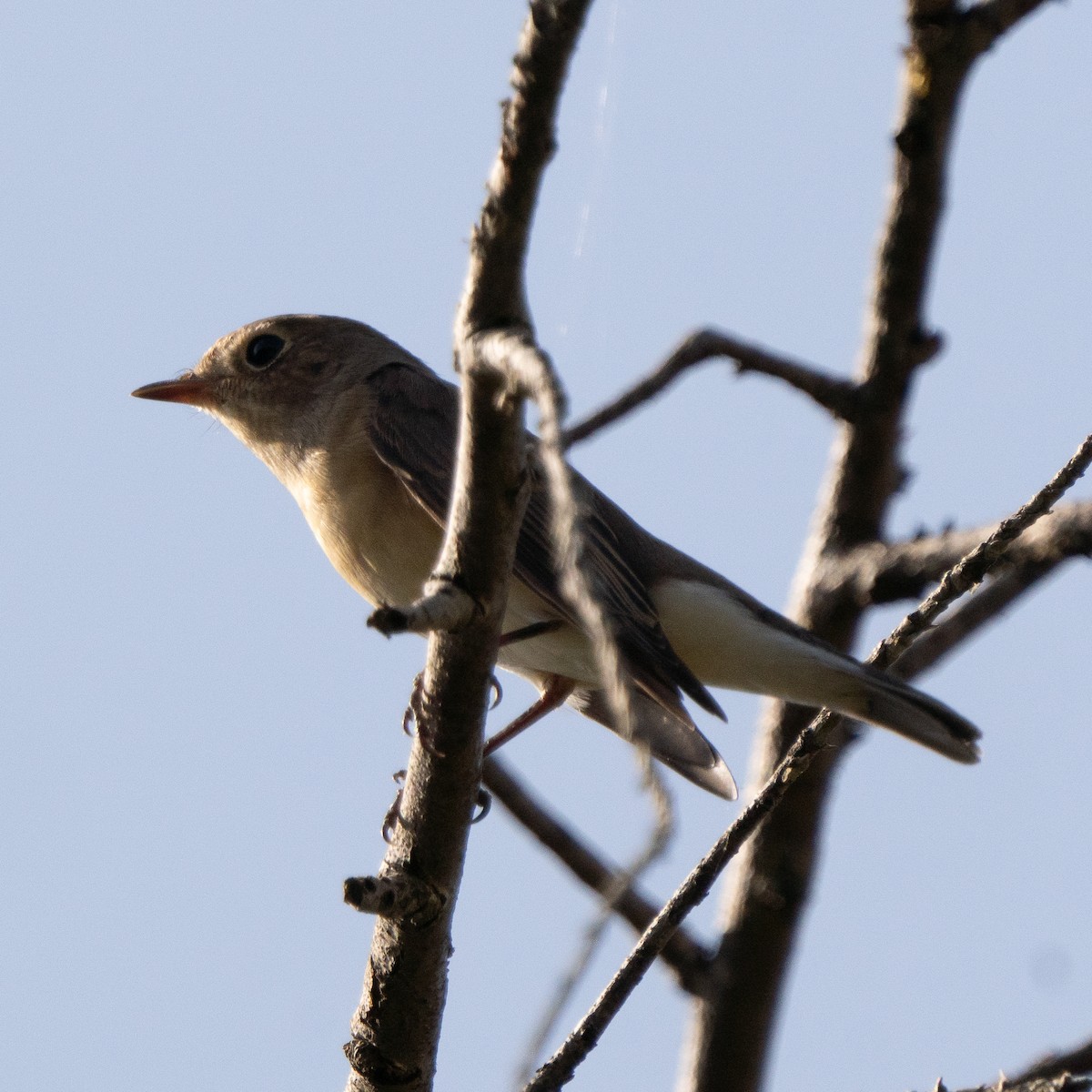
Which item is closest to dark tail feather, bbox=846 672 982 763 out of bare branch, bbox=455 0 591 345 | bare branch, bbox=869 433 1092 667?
bare branch, bbox=869 433 1092 667

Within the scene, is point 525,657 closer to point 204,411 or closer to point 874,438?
point 874,438

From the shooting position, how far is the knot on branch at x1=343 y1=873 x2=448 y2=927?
2863 millimetres

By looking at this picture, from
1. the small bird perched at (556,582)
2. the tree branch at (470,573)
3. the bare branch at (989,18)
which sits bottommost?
the tree branch at (470,573)

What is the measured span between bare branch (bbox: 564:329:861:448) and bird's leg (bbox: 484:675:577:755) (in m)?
1.10

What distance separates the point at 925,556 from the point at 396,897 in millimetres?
2633

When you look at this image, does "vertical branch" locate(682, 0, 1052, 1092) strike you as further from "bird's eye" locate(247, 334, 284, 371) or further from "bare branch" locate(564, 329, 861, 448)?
"bird's eye" locate(247, 334, 284, 371)

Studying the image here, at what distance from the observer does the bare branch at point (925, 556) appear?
13.9 ft

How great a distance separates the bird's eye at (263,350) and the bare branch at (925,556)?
100 inches

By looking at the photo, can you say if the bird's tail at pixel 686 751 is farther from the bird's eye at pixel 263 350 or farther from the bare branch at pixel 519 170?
the bare branch at pixel 519 170

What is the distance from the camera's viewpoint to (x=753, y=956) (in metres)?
4.98

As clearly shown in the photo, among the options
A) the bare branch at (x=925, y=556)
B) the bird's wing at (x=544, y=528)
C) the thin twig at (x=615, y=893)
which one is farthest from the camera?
the bird's wing at (x=544, y=528)

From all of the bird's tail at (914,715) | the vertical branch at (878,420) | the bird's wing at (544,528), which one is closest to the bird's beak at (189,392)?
the bird's wing at (544,528)

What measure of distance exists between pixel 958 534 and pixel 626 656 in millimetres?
1320

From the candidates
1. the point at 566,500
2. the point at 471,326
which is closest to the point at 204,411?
the point at 471,326
